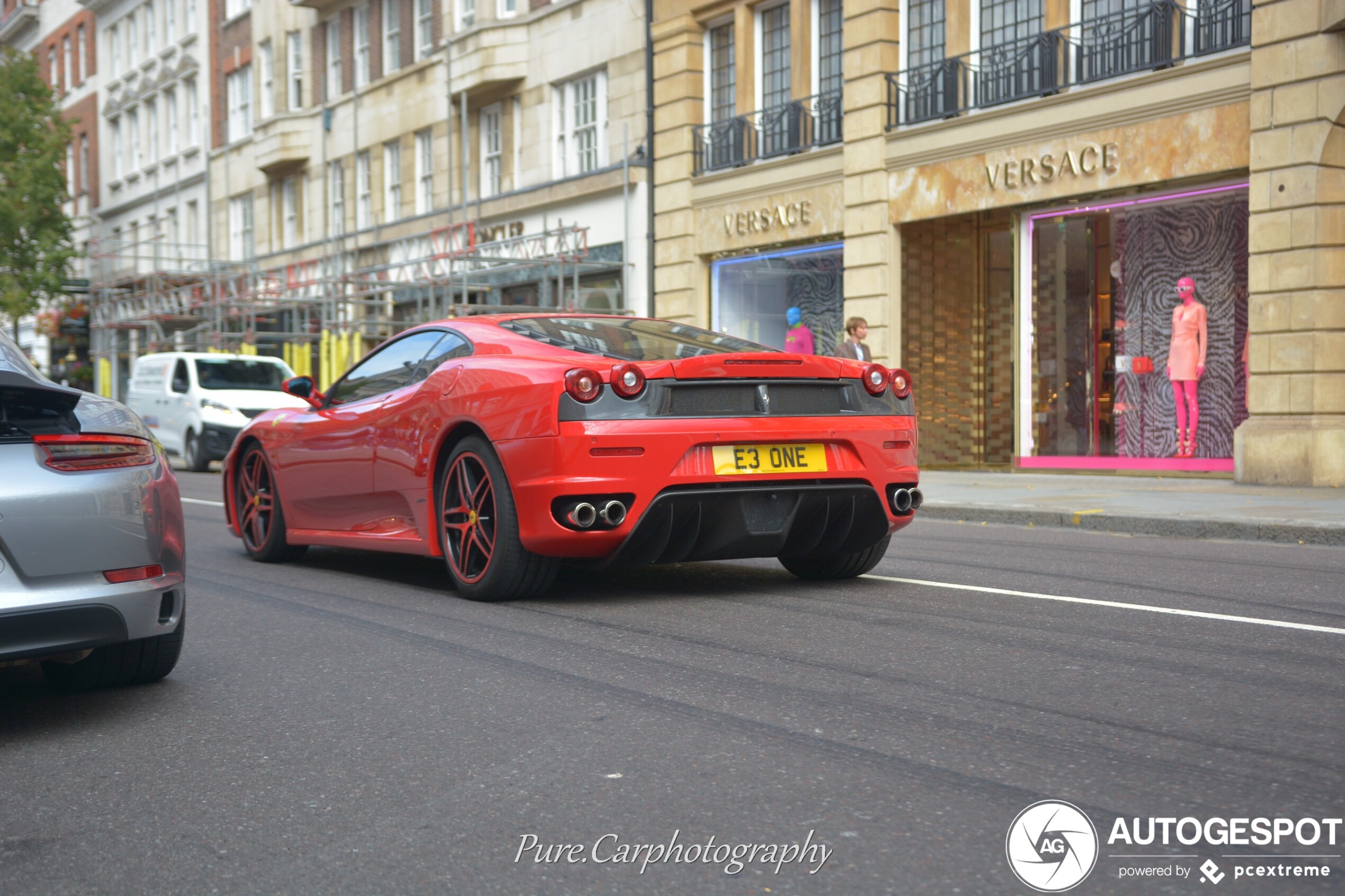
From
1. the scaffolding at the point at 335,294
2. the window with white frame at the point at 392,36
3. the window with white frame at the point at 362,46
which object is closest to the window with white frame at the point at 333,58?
the window with white frame at the point at 362,46

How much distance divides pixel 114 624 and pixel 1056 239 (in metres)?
15.2

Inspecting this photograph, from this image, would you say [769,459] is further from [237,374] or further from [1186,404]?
[237,374]

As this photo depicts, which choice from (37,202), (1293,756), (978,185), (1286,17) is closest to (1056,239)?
(978,185)

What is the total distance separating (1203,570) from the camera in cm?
788

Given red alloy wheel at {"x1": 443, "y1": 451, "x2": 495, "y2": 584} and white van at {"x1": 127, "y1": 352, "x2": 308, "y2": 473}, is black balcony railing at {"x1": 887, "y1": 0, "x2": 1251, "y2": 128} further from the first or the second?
red alloy wheel at {"x1": 443, "y1": 451, "x2": 495, "y2": 584}

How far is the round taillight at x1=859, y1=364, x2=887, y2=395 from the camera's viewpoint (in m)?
6.74

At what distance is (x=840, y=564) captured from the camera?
7.23 m

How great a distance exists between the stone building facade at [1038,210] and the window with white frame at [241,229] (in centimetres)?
1915

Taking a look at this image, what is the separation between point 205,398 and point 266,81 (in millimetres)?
18771

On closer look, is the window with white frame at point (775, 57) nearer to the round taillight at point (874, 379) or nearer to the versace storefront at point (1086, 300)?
the versace storefront at point (1086, 300)

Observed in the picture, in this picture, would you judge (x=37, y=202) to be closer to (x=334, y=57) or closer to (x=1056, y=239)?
(x=334, y=57)

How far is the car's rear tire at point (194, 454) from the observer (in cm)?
2219

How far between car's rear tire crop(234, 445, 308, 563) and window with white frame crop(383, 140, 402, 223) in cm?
2400

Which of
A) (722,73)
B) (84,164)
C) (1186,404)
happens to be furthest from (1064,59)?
(84,164)
